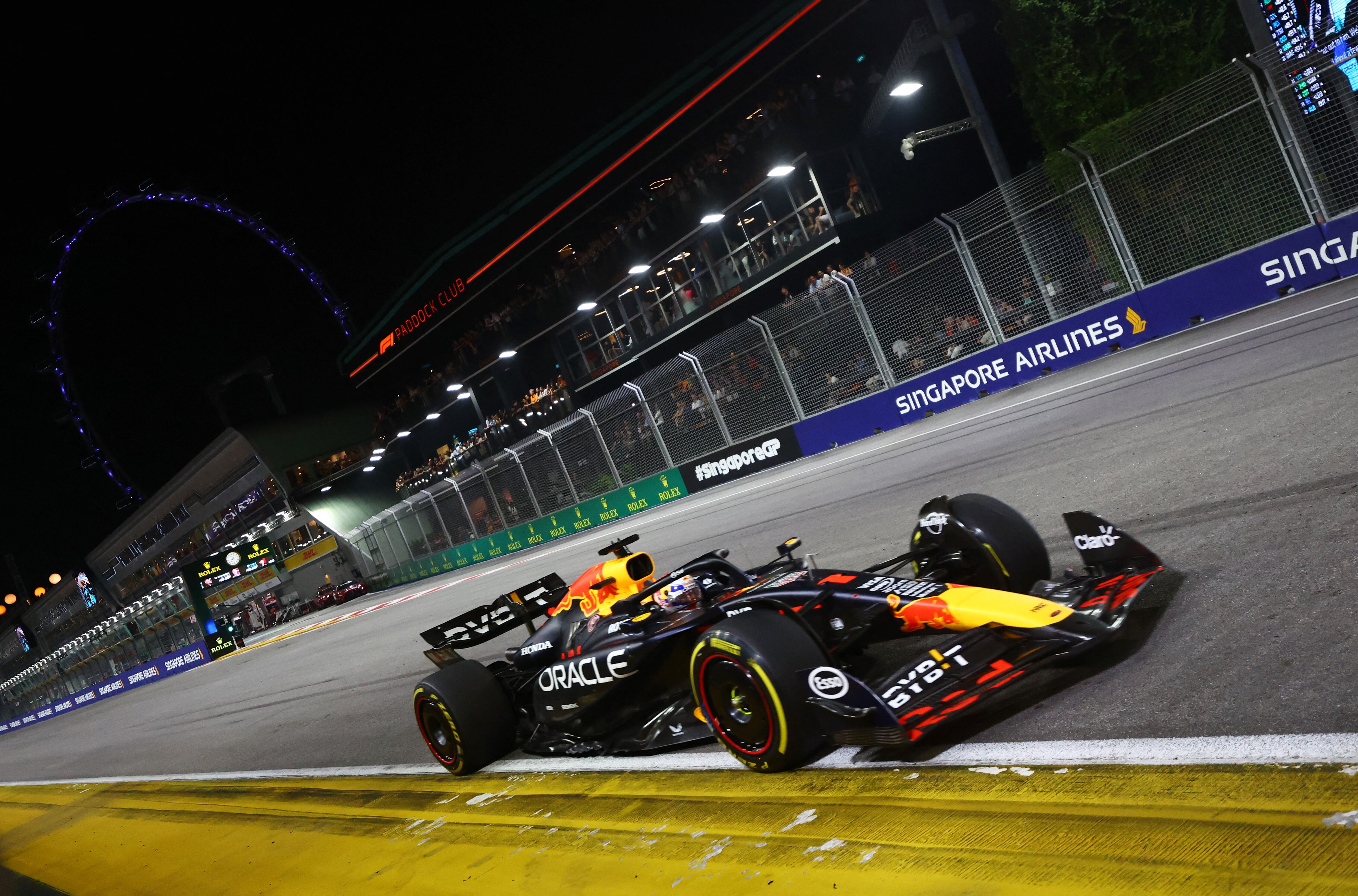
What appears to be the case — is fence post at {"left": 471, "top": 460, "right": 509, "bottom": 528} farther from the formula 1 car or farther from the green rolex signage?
the formula 1 car

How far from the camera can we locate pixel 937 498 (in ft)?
15.2

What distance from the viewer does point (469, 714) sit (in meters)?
5.51

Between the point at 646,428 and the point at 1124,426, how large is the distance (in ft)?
41.1

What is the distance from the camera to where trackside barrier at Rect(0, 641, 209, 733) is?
3209 cm

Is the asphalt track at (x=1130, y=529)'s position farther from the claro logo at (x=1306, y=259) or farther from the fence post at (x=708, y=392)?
the fence post at (x=708, y=392)

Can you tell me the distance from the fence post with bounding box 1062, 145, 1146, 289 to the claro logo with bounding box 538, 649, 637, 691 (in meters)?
10.1

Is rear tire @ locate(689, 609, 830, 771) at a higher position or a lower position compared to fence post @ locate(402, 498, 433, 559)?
lower

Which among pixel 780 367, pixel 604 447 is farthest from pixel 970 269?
pixel 604 447

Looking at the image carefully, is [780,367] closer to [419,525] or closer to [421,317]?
[419,525]

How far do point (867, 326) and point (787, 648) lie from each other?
1179 centimetres

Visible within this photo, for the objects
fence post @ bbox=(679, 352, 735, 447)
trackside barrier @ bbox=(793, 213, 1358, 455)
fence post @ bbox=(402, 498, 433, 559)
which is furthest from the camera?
fence post @ bbox=(402, 498, 433, 559)

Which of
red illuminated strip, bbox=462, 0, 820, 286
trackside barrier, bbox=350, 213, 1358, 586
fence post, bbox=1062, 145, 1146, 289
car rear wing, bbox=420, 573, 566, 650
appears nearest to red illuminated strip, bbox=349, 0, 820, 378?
red illuminated strip, bbox=462, 0, 820, 286

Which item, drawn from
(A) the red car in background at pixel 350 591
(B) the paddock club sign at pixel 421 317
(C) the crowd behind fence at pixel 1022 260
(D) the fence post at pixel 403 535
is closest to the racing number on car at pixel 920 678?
(C) the crowd behind fence at pixel 1022 260

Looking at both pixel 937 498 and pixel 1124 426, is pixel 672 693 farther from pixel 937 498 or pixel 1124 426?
pixel 1124 426
